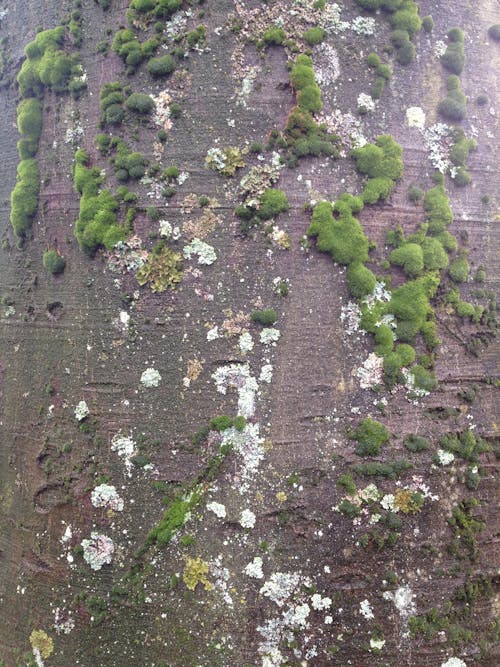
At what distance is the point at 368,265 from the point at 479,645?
5565mm

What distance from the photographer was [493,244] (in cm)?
730

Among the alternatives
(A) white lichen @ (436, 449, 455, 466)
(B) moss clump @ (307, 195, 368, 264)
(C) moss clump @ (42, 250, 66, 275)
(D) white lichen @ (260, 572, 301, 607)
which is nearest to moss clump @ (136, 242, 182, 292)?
(C) moss clump @ (42, 250, 66, 275)

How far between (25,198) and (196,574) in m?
6.28

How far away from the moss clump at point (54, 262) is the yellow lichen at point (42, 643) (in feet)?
17.6

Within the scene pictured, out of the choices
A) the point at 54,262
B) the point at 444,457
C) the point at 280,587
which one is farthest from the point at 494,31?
the point at 280,587

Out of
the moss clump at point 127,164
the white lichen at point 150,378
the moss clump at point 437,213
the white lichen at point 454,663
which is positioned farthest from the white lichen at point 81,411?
the white lichen at point 454,663

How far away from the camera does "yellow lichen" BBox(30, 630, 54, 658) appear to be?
6.72 metres

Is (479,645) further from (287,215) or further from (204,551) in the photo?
(287,215)

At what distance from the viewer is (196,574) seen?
245 inches

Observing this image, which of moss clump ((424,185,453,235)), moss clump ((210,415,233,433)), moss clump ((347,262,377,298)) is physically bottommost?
moss clump ((210,415,233,433))

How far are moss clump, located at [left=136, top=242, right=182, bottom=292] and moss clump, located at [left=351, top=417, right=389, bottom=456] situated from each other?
10.8ft

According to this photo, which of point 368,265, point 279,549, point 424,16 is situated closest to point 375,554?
point 279,549

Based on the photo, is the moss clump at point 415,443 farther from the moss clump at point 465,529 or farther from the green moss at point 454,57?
the green moss at point 454,57

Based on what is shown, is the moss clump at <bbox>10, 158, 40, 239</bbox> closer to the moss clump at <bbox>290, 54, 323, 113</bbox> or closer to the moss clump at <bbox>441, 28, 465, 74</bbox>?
the moss clump at <bbox>290, 54, 323, 113</bbox>
